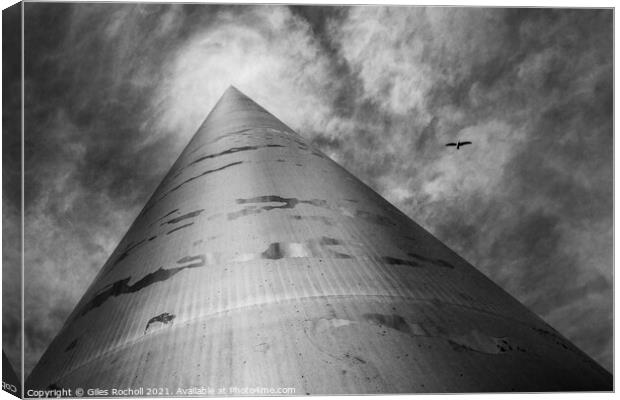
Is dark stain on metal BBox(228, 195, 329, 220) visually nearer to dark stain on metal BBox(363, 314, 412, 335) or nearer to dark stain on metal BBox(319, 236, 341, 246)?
dark stain on metal BBox(319, 236, 341, 246)

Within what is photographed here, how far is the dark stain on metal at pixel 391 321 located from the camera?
6.37ft

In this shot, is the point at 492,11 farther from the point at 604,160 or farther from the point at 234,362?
the point at 234,362

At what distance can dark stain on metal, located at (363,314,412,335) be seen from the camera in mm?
1941

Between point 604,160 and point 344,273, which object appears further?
point 604,160

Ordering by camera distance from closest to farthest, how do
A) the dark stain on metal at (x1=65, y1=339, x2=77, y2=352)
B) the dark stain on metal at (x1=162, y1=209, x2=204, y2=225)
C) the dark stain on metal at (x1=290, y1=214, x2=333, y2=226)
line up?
the dark stain on metal at (x1=65, y1=339, x2=77, y2=352)
the dark stain on metal at (x1=290, y1=214, x2=333, y2=226)
the dark stain on metal at (x1=162, y1=209, x2=204, y2=225)

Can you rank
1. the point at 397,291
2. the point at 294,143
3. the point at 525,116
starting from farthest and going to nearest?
the point at 525,116 → the point at 294,143 → the point at 397,291

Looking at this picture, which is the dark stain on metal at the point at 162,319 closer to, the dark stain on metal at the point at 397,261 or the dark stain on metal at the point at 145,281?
the dark stain on metal at the point at 145,281

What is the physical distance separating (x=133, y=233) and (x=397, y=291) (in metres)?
1.42

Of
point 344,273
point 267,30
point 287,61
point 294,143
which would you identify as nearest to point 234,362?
point 344,273

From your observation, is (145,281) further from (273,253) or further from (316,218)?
(316,218)

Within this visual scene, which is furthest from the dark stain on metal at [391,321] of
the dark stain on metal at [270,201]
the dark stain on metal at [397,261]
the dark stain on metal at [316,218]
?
the dark stain on metal at [270,201]

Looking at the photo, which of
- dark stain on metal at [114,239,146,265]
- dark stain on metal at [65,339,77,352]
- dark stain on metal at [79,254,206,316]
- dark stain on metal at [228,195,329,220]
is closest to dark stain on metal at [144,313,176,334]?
dark stain on metal at [79,254,206,316]

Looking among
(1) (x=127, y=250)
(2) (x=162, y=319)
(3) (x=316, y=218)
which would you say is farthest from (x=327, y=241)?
(1) (x=127, y=250)

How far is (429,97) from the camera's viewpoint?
494cm
